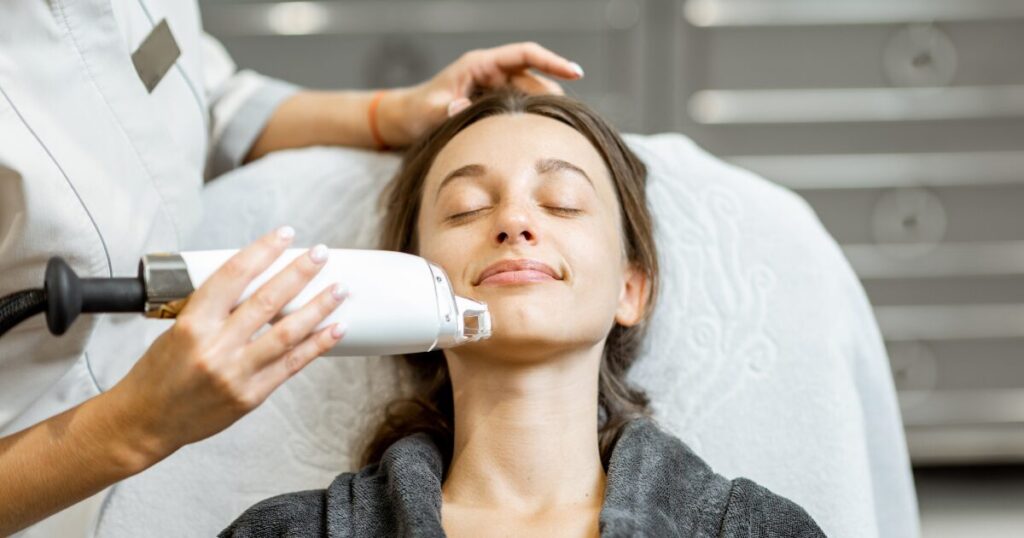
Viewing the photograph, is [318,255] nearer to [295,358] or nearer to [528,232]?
[295,358]

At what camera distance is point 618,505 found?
1268 millimetres

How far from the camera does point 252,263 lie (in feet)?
3.20

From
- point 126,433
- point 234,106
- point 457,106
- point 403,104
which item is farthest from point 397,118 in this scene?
point 126,433

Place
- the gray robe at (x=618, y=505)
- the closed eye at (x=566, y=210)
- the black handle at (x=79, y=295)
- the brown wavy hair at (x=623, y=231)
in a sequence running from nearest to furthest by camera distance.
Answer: the black handle at (x=79, y=295), the gray robe at (x=618, y=505), the closed eye at (x=566, y=210), the brown wavy hair at (x=623, y=231)

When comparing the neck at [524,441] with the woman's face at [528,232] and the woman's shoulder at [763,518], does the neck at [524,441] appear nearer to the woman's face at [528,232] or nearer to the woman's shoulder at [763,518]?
the woman's face at [528,232]

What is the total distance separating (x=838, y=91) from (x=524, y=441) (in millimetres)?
1901

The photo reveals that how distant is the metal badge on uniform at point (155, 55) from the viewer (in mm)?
1367

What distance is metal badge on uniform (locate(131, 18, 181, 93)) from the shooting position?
1367 mm

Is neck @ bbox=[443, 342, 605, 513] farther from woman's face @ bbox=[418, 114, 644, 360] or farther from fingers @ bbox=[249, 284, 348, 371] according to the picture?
fingers @ bbox=[249, 284, 348, 371]

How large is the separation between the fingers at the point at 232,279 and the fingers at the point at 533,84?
0.70 metres

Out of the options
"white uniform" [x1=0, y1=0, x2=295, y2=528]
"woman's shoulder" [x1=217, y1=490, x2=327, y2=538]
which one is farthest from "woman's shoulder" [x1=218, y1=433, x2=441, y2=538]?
"white uniform" [x1=0, y1=0, x2=295, y2=528]

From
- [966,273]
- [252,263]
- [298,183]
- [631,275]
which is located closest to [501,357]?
[631,275]

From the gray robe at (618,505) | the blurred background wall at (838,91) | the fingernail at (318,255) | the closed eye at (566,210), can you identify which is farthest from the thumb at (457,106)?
the blurred background wall at (838,91)

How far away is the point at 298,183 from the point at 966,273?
1962 mm
